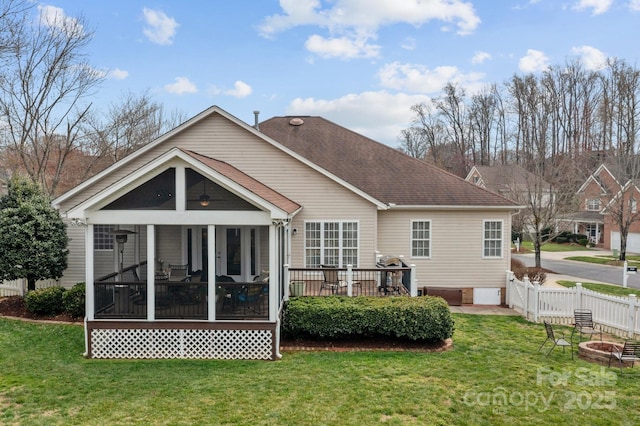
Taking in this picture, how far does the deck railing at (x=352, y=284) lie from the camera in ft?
38.2

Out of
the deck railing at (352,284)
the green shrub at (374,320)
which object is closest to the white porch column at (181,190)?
the deck railing at (352,284)

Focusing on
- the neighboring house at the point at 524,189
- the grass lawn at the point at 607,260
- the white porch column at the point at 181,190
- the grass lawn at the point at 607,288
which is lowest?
the grass lawn at the point at 607,288

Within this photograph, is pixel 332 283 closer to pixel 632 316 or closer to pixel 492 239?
pixel 492 239

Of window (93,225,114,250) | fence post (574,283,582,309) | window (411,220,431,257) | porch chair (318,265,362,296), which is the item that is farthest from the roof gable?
fence post (574,283,582,309)

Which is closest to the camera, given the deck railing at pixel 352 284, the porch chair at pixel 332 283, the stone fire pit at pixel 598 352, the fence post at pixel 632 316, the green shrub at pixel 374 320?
the stone fire pit at pixel 598 352

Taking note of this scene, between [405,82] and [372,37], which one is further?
[405,82]

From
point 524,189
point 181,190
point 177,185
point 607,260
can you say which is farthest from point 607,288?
point 177,185

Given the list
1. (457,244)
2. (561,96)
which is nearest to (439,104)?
(561,96)

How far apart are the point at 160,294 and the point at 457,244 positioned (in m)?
10.6

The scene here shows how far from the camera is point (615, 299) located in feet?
37.3

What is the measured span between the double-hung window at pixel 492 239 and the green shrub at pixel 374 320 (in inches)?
253

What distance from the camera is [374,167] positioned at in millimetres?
17266

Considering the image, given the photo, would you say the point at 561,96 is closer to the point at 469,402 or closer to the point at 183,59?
the point at 183,59

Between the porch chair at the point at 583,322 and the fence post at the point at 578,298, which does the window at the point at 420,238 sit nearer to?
the fence post at the point at 578,298
